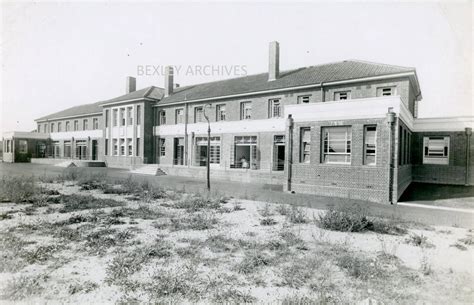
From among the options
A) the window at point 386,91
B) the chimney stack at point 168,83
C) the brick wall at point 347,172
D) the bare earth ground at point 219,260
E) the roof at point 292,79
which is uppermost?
the chimney stack at point 168,83

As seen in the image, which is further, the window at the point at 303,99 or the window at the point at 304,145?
the window at the point at 303,99

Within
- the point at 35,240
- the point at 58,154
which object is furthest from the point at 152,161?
the point at 35,240

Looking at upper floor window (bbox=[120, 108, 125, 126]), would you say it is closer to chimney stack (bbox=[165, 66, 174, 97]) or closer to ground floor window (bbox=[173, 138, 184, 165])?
chimney stack (bbox=[165, 66, 174, 97])

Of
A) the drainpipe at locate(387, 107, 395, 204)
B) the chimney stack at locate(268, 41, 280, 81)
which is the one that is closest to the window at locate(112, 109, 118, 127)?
the chimney stack at locate(268, 41, 280, 81)

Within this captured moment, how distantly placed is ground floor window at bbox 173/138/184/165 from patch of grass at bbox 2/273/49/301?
2435cm

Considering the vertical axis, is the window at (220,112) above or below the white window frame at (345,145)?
above

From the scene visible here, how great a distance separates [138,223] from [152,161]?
23.4 metres

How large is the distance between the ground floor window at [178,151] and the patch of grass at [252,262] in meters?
23.6

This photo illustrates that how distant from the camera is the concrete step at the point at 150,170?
2530cm

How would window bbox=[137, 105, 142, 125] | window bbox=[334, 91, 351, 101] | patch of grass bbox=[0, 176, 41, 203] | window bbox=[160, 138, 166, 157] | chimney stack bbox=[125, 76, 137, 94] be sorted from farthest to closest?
chimney stack bbox=[125, 76, 137, 94] < window bbox=[137, 105, 142, 125] < window bbox=[160, 138, 166, 157] < window bbox=[334, 91, 351, 101] < patch of grass bbox=[0, 176, 41, 203]

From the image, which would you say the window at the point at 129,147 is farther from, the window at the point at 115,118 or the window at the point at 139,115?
the window at the point at 115,118

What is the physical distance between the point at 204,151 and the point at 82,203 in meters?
17.2

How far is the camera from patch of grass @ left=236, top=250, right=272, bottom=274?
5285 millimetres

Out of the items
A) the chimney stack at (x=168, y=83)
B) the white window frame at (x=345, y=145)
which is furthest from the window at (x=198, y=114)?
the white window frame at (x=345, y=145)
